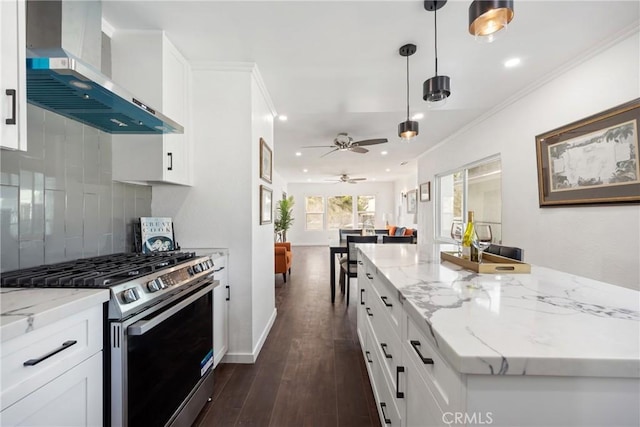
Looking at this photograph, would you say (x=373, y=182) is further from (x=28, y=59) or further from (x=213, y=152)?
(x=28, y=59)

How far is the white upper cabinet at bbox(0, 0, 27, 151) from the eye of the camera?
100 cm

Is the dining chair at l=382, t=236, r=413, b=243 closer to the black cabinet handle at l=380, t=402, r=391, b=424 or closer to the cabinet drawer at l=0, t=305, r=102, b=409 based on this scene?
the black cabinet handle at l=380, t=402, r=391, b=424

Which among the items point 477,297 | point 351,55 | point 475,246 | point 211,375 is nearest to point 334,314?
point 211,375

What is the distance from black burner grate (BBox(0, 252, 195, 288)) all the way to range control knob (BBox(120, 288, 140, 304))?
0.06 meters

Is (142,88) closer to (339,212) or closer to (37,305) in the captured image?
(37,305)

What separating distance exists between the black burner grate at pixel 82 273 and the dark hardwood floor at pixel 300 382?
1029 millimetres

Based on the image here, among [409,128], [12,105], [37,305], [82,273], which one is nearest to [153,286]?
[82,273]

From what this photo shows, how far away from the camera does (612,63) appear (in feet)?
6.77

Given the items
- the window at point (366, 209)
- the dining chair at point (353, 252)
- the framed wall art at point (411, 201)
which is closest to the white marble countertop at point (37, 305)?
the dining chair at point (353, 252)

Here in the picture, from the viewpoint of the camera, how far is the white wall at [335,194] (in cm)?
1075

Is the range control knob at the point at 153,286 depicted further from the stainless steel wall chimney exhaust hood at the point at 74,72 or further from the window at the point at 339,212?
the window at the point at 339,212

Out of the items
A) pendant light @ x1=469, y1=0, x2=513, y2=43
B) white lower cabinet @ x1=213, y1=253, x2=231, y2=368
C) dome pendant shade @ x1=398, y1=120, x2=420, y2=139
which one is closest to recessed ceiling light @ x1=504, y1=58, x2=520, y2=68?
dome pendant shade @ x1=398, y1=120, x2=420, y2=139

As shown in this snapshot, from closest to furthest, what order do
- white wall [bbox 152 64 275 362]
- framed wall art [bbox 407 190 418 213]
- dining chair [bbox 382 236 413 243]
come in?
white wall [bbox 152 64 275 362] → dining chair [bbox 382 236 413 243] → framed wall art [bbox 407 190 418 213]

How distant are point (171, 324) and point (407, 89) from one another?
2.77m
